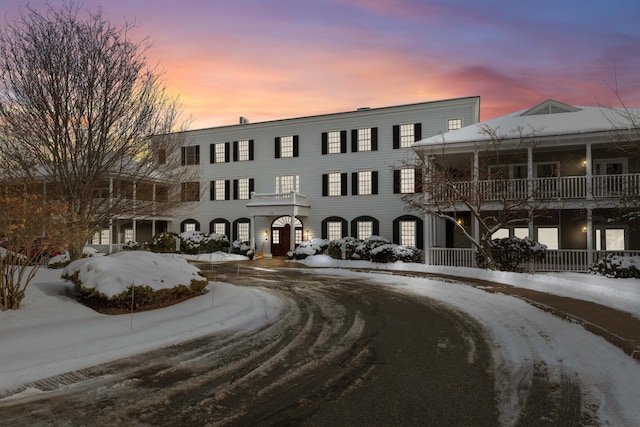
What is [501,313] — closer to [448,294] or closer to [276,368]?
[448,294]

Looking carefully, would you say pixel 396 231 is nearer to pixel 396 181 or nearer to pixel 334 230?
pixel 396 181

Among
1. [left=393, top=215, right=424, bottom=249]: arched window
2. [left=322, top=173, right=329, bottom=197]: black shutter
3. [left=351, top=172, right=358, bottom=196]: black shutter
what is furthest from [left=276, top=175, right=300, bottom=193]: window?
[left=393, top=215, right=424, bottom=249]: arched window

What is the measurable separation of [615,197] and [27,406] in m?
20.5

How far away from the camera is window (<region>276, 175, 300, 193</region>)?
99.9 feet

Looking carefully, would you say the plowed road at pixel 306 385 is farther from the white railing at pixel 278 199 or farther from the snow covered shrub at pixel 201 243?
the snow covered shrub at pixel 201 243

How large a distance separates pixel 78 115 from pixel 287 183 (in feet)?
67.6

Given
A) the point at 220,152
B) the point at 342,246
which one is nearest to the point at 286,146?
the point at 220,152

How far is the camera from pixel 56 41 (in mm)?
10336

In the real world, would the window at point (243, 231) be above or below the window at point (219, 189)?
below

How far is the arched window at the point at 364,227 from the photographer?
27.4 m

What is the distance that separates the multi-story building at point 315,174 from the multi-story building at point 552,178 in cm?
363

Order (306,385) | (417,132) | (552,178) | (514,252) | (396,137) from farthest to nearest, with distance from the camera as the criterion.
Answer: (396,137)
(417,132)
(552,178)
(514,252)
(306,385)

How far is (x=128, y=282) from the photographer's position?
29.5 ft

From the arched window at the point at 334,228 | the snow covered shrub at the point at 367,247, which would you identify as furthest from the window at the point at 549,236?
the arched window at the point at 334,228
